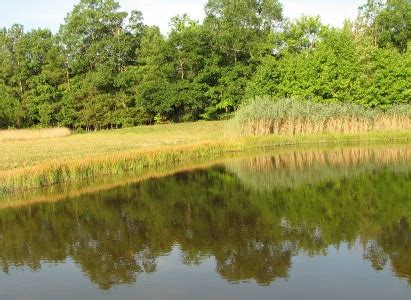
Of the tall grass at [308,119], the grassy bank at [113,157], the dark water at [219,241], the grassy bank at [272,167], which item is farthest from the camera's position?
the tall grass at [308,119]

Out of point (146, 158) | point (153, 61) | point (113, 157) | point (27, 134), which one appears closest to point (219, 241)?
point (113, 157)

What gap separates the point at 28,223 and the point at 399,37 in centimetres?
6370

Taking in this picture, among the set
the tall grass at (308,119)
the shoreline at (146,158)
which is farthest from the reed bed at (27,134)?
the shoreline at (146,158)

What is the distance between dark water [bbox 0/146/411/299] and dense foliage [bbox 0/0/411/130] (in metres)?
37.2

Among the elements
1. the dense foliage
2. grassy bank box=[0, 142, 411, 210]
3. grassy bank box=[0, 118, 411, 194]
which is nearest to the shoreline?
grassy bank box=[0, 118, 411, 194]

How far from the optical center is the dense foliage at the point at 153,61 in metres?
65.1

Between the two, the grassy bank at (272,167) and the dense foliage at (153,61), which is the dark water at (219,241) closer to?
the grassy bank at (272,167)

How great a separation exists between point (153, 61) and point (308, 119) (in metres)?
29.5

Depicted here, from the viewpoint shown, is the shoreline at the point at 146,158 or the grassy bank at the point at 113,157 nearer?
the shoreline at the point at 146,158

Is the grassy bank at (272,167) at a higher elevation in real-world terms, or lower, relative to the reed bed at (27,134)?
lower

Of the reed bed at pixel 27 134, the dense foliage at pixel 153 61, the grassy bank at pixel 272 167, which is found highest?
the dense foliage at pixel 153 61

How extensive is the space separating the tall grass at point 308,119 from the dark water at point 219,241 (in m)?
17.9

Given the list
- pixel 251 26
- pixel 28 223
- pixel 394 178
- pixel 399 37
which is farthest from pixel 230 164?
pixel 399 37

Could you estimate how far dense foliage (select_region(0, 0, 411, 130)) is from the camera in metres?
65.1
